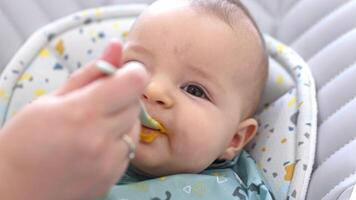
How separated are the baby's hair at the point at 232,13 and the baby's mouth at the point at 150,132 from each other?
9.4 inches

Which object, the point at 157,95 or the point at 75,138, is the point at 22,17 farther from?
the point at 75,138

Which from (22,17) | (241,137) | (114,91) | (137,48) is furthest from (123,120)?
(22,17)

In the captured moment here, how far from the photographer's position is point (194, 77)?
104 cm

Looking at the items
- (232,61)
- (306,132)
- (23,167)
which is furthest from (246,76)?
(23,167)

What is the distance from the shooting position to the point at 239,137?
1.17 meters

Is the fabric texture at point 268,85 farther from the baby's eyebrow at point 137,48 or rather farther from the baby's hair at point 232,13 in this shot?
the baby's eyebrow at point 137,48

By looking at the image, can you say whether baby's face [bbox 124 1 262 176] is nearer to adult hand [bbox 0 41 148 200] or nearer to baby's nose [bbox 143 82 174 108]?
baby's nose [bbox 143 82 174 108]

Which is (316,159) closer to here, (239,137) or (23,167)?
(239,137)

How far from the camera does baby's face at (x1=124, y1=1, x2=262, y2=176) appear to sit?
993 mm

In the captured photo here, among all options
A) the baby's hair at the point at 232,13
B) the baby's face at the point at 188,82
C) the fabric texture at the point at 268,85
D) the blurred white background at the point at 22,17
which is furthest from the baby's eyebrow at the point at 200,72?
the blurred white background at the point at 22,17

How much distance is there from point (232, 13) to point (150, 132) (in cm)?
28

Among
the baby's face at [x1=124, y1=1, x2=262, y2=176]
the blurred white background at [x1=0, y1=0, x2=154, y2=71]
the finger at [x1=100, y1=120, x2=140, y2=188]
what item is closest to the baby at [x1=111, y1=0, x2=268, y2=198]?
the baby's face at [x1=124, y1=1, x2=262, y2=176]

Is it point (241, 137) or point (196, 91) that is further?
point (241, 137)

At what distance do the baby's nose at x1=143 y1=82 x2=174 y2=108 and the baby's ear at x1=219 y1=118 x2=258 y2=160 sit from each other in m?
0.20
